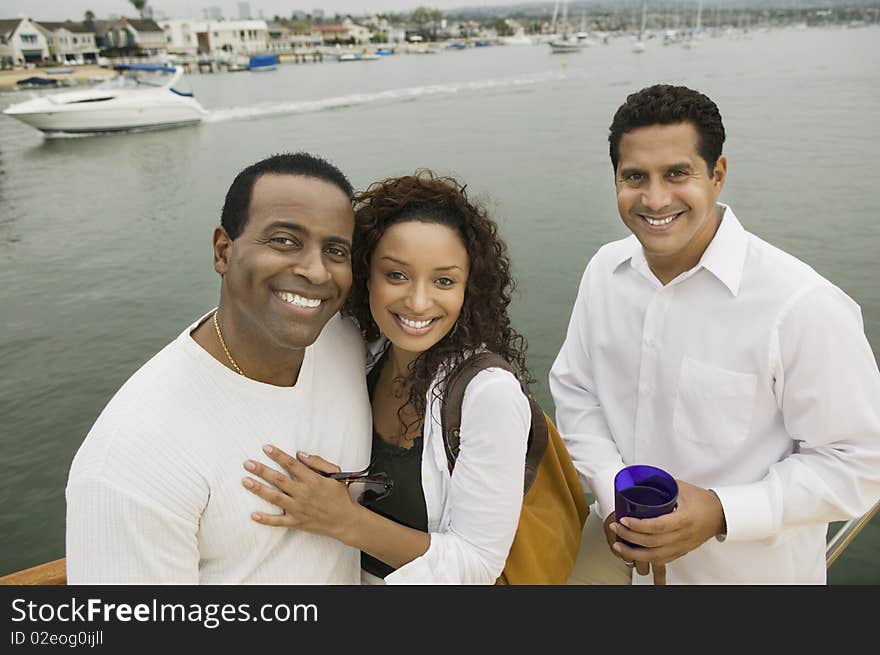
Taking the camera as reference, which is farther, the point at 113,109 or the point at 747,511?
the point at 113,109

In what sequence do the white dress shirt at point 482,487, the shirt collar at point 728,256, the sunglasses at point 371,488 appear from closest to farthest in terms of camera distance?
the white dress shirt at point 482,487 < the sunglasses at point 371,488 < the shirt collar at point 728,256

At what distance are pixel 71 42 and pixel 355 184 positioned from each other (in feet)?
227

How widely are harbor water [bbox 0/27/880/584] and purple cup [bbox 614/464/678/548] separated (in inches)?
35.4

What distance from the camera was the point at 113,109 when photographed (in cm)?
2423

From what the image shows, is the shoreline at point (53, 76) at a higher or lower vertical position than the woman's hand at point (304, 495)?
lower

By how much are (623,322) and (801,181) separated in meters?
13.6

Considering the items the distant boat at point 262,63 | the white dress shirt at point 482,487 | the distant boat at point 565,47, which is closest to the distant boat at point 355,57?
the distant boat at point 262,63

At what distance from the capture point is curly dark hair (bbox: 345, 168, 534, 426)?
182 cm

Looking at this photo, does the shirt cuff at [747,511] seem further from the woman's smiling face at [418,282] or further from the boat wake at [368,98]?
the boat wake at [368,98]

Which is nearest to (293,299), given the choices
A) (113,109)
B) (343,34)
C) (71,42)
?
(113,109)

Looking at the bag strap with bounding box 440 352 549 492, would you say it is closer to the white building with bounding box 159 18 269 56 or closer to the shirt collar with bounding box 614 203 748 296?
the shirt collar with bounding box 614 203 748 296

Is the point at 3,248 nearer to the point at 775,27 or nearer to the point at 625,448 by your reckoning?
the point at 625,448

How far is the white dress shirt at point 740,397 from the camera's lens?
176 centimetres

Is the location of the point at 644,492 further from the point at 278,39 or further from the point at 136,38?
the point at 278,39
